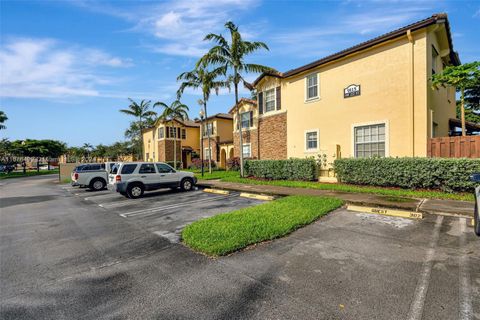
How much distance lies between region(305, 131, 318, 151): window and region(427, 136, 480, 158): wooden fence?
573cm

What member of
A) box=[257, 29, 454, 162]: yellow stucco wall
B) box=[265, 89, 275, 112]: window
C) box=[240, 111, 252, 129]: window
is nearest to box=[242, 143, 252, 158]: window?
box=[240, 111, 252, 129]: window

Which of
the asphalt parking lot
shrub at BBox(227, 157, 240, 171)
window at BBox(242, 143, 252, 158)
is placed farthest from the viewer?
shrub at BBox(227, 157, 240, 171)

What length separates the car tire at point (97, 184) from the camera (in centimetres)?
1650

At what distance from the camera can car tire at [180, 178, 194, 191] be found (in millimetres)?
13523

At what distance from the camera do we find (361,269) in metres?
3.87

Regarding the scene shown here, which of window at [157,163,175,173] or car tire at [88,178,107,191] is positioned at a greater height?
window at [157,163,175,173]

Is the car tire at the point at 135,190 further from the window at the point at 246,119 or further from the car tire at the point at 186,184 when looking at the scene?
the window at the point at 246,119

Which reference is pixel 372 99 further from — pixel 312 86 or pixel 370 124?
pixel 312 86

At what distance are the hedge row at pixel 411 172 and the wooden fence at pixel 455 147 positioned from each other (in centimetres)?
112

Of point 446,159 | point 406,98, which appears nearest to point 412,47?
point 406,98

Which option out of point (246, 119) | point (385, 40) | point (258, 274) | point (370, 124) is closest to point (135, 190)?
point (258, 274)

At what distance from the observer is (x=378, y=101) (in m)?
12.0

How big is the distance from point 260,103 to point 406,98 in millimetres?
10415

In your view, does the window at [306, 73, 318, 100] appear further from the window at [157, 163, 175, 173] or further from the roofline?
the window at [157, 163, 175, 173]
